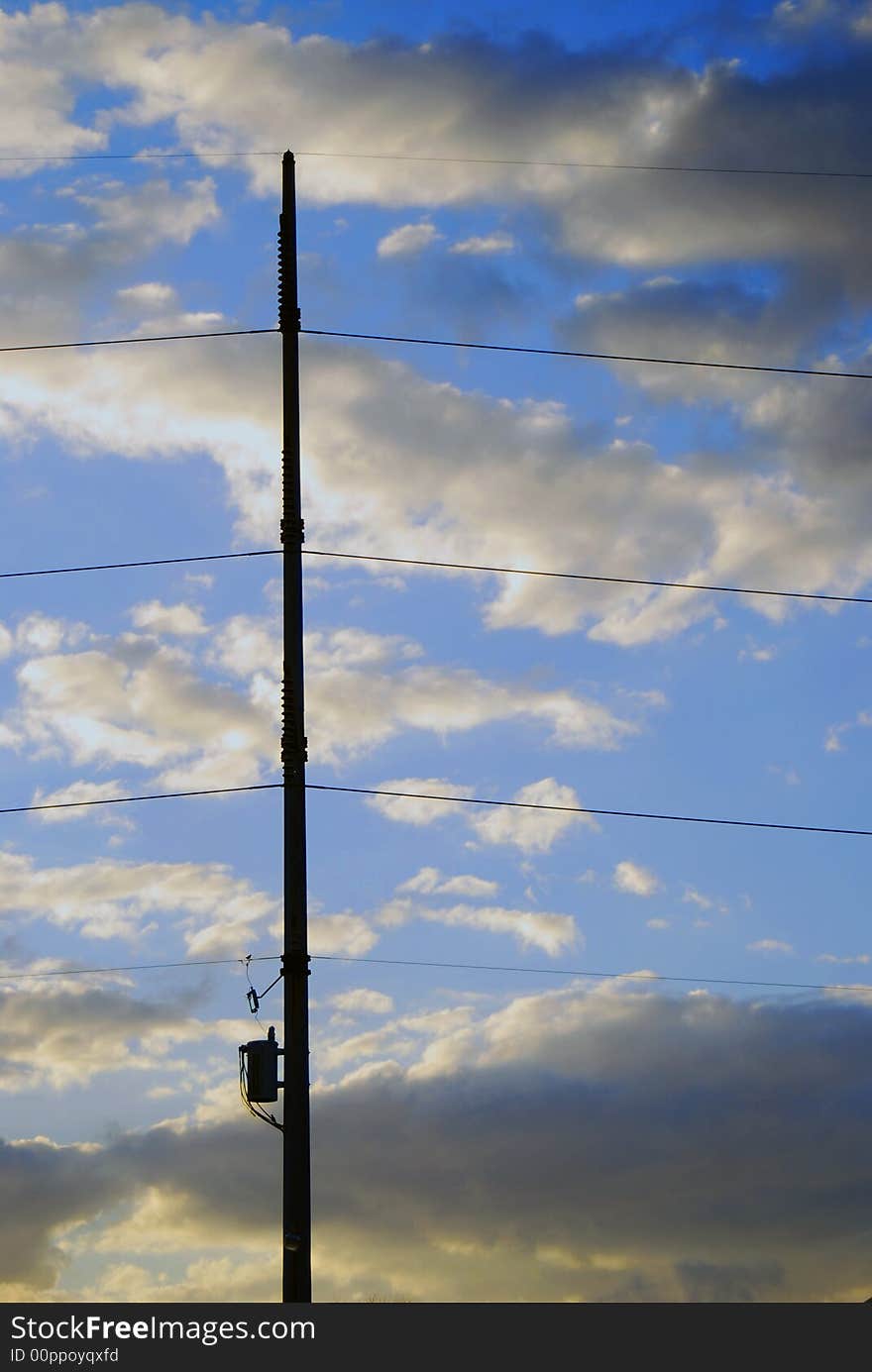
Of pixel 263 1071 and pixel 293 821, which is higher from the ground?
pixel 293 821

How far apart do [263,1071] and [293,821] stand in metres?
2.99

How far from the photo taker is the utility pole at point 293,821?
2317cm

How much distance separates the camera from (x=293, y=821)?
24.9 m

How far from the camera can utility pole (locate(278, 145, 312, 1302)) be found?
2317 centimetres

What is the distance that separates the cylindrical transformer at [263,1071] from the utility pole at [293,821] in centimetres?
25

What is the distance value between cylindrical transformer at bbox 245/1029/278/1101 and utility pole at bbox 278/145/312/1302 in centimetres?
25

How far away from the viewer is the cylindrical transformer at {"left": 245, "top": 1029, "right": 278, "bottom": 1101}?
23953mm

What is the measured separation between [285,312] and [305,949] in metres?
8.77

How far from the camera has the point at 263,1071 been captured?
24.0 meters
